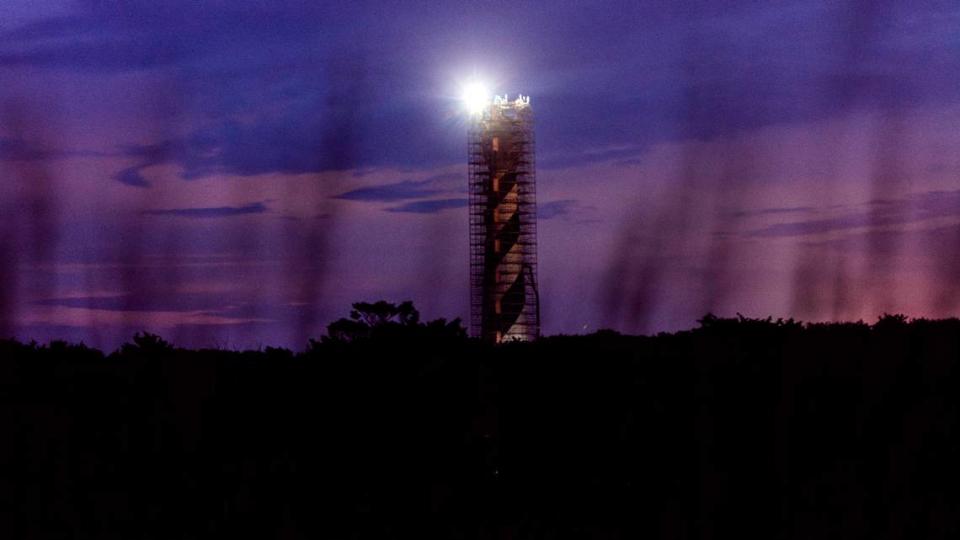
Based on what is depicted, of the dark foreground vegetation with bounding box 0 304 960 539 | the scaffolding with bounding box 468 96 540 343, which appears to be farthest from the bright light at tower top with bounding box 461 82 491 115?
the dark foreground vegetation with bounding box 0 304 960 539

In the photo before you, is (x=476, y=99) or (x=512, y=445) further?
(x=476, y=99)

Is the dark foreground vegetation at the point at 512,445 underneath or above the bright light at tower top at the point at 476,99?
underneath

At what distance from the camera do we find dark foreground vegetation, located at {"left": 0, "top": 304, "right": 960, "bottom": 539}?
999 cm

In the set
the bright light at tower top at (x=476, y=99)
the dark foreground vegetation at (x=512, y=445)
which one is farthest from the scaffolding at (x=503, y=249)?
the dark foreground vegetation at (x=512, y=445)

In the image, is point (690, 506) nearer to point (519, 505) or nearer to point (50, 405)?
point (519, 505)

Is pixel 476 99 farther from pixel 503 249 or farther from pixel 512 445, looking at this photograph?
pixel 512 445

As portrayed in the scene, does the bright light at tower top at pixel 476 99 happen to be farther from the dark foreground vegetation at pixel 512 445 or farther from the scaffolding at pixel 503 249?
the dark foreground vegetation at pixel 512 445

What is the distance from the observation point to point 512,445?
1105 cm

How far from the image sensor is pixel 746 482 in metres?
10.2

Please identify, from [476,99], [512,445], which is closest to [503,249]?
[476,99]

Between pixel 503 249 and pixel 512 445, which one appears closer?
pixel 512 445

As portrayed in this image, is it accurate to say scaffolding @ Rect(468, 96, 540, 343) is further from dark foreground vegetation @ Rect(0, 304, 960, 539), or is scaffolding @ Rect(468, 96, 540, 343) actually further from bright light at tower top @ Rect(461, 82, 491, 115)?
dark foreground vegetation @ Rect(0, 304, 960, 539)

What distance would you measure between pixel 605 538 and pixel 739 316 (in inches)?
482

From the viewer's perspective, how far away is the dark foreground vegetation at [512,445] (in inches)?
393
